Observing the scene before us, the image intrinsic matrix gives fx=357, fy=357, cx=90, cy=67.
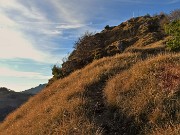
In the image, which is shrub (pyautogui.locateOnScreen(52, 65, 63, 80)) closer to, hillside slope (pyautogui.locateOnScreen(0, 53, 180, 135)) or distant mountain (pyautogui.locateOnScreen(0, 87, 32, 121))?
hillside slope (pyautogui.locateOnScreen(0, 53, 180, 135))

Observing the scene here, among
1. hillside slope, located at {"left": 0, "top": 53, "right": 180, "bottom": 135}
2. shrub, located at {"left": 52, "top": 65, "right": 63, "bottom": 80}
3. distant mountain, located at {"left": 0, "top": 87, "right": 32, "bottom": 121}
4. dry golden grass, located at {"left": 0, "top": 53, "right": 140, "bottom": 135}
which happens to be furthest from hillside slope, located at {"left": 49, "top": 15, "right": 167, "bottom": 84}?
distant mountain, located at {"left": 0, "top": 87, "right": 32, "bottom": 121}

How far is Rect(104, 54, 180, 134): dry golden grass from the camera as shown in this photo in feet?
46.7

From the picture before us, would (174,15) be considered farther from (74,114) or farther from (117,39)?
(74,114)

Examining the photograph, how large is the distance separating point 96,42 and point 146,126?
43.4 m

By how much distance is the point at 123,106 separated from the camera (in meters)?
16.3

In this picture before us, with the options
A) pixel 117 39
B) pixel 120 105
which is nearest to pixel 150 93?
pixel 120 105

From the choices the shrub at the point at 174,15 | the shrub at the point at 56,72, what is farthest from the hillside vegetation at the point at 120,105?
the shrub at the point at 174,15

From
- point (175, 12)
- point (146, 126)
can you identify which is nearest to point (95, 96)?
point (146, 126)

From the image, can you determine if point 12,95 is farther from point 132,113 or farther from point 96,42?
point 132,113

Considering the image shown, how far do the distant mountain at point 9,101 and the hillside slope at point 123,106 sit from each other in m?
51.5

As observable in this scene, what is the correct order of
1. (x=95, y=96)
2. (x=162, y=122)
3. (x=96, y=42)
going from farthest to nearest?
(x=96, y=42) → (x=95, y=96) → (x=162, y=122)

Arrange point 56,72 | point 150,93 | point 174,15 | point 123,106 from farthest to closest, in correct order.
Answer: point 174,15 < point 56,72 < point 123,106 < point 150,93

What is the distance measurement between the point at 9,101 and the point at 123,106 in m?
67.9

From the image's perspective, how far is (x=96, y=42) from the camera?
5703 cm
